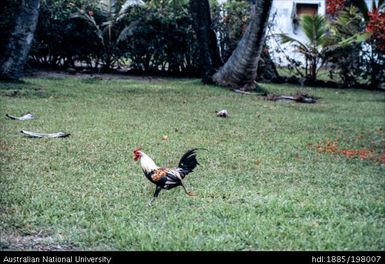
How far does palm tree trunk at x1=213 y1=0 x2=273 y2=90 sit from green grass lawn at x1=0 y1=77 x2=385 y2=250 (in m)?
2.62

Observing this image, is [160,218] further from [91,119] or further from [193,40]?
[193,40]

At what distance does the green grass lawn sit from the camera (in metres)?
3.67

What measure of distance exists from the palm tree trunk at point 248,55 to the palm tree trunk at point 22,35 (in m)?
4.57

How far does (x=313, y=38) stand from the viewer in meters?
14.2

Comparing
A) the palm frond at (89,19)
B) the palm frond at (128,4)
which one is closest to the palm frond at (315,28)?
the palm frond at (128,4)

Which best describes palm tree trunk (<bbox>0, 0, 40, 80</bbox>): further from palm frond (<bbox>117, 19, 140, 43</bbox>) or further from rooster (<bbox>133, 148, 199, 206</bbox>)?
rooster (<bbox>133, 148, 199, 206</bbox>)

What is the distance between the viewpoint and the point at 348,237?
12.0ft

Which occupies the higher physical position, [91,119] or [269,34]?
[269,34]

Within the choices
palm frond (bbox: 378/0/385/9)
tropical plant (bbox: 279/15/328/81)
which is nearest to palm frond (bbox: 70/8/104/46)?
tropical plant (bbox: 279/15/328/81)

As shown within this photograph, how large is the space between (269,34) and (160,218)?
12.0 metres

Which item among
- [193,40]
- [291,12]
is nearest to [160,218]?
[193,40]

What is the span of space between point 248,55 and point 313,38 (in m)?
3.36

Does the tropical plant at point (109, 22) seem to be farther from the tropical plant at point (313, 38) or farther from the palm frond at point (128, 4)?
the tropical plant at point (313, 38)

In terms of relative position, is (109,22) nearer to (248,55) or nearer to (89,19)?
(89,19)
